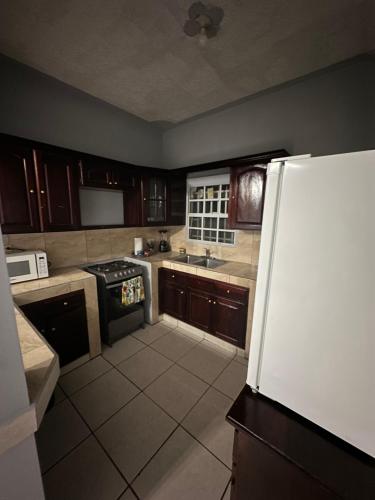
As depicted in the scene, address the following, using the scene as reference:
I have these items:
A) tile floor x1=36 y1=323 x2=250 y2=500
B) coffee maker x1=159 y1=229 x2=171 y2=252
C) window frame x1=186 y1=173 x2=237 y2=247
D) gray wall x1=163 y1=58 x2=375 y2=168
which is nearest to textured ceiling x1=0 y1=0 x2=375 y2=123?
gray wall x1=163 y1=58 x2=375 y2=168

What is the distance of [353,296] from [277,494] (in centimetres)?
80

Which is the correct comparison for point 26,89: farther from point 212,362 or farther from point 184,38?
point 212,362

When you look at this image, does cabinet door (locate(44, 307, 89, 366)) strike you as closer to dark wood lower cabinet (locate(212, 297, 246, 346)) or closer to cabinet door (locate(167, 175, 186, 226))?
dark wood lower cabinet (locate(212, 297, 246, 346))

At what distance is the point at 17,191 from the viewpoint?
1752 mm

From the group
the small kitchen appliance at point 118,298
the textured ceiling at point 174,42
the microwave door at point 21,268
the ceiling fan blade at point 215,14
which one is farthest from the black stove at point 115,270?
the ceiling fan blade at point 215,14

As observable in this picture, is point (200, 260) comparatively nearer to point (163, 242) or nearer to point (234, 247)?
point (234, 247)

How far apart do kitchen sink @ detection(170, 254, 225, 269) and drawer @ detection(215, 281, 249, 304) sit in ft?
1.64

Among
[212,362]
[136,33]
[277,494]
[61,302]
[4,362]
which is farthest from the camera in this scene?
[212,362]

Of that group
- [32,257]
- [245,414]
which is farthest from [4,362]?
[32,257]

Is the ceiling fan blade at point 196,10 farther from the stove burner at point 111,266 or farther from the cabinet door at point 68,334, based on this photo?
the cabinet door at point 68,334

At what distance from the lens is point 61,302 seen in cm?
187

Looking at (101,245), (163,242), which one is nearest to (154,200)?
(163,242)

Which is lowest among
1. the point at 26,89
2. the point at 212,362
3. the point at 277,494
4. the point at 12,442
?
the point at 212,362

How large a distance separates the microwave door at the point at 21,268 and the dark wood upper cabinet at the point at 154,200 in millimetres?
1355
